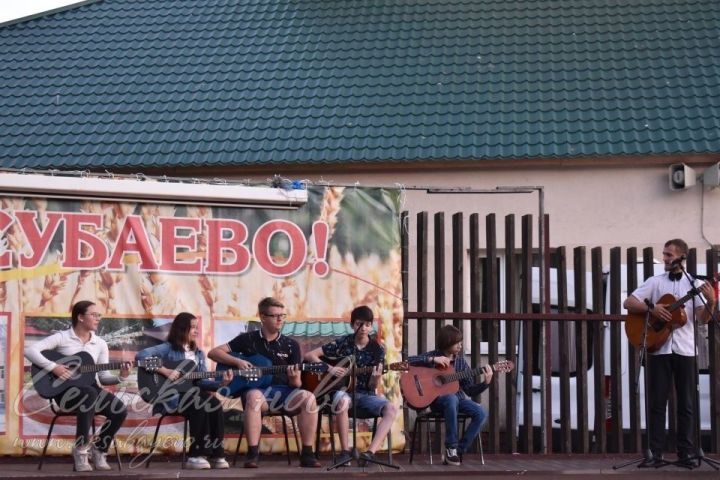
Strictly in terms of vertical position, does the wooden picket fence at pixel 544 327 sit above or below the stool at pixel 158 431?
above

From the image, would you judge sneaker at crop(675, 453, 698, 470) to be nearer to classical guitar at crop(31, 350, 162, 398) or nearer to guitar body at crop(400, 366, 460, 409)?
guitar body at crop(400, 366, 460, 409)

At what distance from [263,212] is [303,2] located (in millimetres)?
10915

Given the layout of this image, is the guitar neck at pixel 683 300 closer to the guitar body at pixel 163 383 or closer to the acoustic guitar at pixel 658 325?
the acoustic guitar at pixel 658 325

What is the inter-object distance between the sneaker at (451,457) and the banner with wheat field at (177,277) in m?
0.54

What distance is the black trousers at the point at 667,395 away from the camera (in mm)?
11070

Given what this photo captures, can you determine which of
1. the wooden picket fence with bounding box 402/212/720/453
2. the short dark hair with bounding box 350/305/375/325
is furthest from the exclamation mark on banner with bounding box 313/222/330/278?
the wooden picket fence with bounding box 402/212/720/453

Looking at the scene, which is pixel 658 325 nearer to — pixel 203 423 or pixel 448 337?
pixel 448 337

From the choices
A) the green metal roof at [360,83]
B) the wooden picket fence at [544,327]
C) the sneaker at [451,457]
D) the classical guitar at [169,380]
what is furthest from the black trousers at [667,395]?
the green metal roof at [360,83]

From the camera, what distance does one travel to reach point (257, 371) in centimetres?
1108

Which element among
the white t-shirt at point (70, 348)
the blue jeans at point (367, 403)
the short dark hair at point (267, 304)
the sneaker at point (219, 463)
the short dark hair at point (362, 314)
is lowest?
the sneaker at point (219, 463)

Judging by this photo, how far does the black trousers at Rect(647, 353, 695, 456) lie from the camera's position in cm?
1107

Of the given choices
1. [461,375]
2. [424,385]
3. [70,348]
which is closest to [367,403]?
[424,385]

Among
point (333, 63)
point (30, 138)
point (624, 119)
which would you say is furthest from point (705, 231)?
point (30, 138)

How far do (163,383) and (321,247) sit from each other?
2017mm
